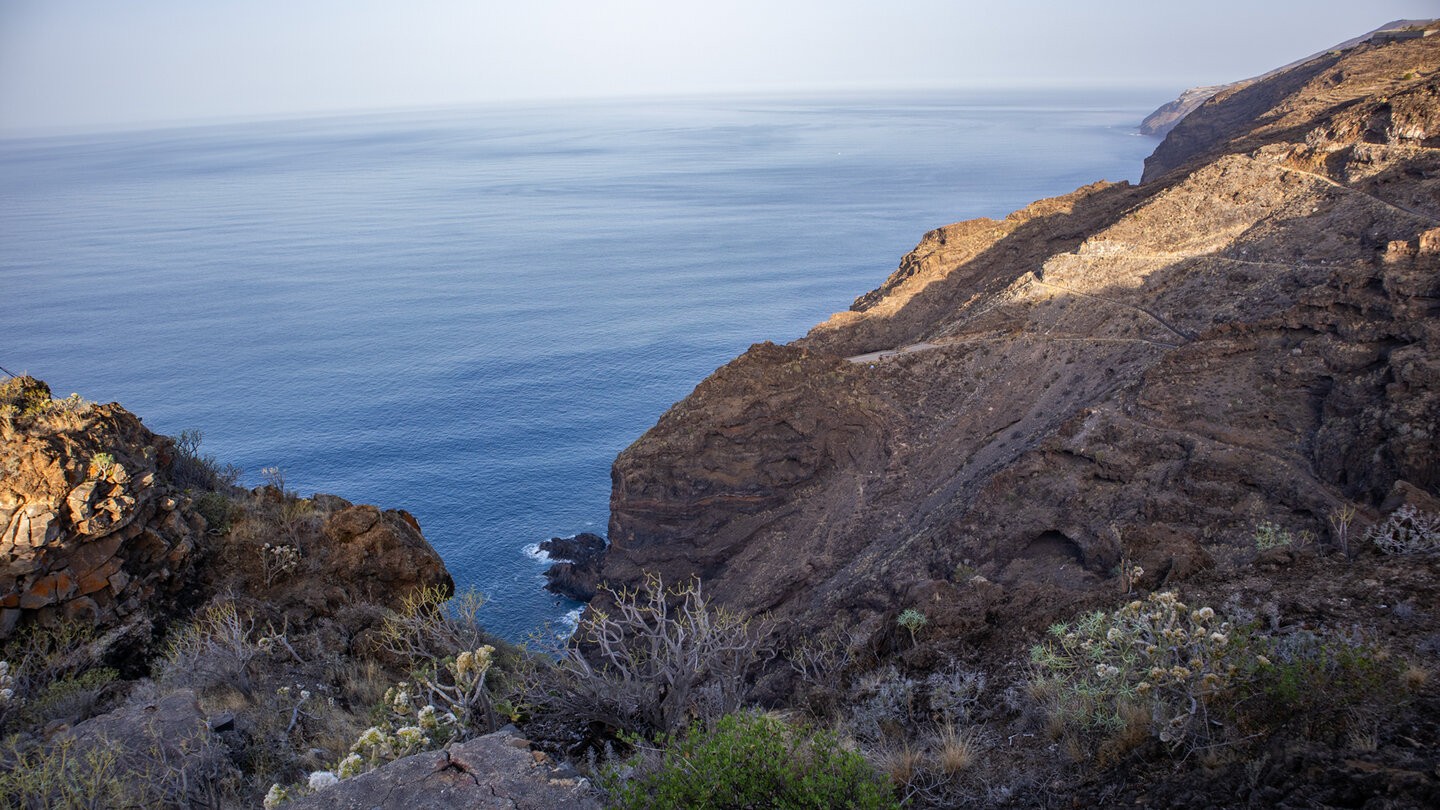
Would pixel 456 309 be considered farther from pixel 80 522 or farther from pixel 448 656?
pixel 448 656

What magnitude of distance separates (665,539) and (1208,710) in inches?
1013

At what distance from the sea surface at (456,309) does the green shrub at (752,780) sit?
30.5 metres

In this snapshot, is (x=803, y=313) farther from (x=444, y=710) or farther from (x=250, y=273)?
(x=444, y=710)

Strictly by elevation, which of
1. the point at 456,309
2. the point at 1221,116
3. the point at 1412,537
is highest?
the point at 1221,116

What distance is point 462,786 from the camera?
625 centimetres

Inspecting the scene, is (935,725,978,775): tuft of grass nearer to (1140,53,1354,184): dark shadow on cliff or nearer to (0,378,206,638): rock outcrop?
(0,378,206,638): rock outcrop

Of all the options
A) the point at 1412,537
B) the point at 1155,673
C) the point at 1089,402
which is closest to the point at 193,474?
the point at 1155,673

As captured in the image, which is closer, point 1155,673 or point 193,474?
point 1155,673

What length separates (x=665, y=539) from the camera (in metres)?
31.2

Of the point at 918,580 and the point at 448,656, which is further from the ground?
Answer: the point at 448,656

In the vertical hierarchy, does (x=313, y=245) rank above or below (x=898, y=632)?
above

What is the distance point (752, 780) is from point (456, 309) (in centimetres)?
7408

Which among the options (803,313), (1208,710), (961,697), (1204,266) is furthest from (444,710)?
(803,313)

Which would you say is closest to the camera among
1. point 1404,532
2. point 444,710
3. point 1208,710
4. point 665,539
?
point 1208,710
